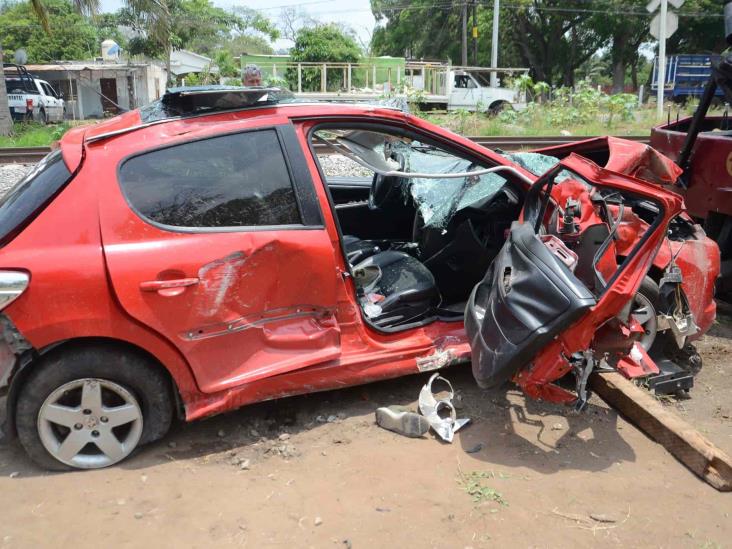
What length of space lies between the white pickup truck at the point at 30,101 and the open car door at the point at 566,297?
22245 millimetres

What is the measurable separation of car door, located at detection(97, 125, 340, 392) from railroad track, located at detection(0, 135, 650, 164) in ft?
32.8

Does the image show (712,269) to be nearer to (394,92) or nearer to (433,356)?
(433,356)

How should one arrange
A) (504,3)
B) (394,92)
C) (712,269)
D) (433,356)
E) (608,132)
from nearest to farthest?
1. (433,356)
2. (712,269)
3. (608,132)
4. (394,92)
5. (504,3)

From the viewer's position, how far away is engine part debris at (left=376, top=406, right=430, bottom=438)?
3475 mm

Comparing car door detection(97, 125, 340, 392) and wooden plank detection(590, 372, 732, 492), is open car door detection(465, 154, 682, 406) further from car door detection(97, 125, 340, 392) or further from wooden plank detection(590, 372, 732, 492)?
car door detection(97, 125, 340, 392)

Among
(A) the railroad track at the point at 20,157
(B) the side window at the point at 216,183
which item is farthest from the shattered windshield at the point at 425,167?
(A) the railroad track at the point at 20,157

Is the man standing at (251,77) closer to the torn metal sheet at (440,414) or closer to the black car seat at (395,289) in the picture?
the black car seat at (395,289)

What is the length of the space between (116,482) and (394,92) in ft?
74.1

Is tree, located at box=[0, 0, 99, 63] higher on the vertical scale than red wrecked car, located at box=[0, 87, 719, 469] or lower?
higher

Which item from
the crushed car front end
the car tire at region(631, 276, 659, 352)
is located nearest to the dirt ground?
the crushed car front end

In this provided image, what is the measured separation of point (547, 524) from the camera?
2.80m

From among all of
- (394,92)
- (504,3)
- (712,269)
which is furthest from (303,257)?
(504,3)

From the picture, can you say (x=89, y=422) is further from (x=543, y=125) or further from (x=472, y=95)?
(x=472, y=95)

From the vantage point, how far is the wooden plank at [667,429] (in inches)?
122
